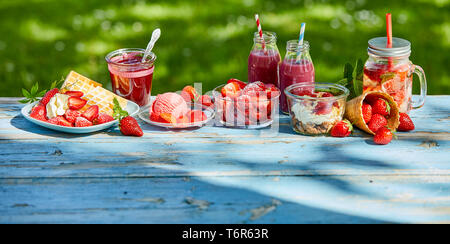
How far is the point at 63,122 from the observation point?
1.84m

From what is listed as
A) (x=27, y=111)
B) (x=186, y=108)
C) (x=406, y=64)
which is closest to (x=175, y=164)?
(x=186, y=108)

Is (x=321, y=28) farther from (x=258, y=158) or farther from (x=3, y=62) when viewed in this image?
(x=258, y=158)

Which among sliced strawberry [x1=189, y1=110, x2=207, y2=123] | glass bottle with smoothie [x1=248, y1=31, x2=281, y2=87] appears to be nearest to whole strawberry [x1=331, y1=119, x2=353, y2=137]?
glass bottle with smoothie [x1=248, y1=31, x2=281, y2=87]

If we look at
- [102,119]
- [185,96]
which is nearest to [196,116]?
[185,96]

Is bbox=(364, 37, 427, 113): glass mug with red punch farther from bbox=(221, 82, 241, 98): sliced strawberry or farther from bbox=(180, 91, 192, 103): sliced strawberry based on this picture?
bbox=(180, 91, 192, 103): sliced strawberry

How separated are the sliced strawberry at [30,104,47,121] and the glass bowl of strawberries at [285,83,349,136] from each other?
2.69ft

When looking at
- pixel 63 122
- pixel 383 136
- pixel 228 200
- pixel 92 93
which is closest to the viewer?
pixel 228 200

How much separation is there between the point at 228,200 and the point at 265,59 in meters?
0.73

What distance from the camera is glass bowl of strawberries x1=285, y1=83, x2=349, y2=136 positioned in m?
1.76

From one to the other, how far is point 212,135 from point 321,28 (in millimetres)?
2381

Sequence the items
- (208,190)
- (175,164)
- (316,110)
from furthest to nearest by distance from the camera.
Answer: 1. (316,110)
2. (175,164)
3. (208,190)

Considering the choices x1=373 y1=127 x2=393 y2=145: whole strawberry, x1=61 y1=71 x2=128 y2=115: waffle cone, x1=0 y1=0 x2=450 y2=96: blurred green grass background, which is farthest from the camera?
x1=0 y1=0 x2=450 y2=96: blurred green grass background

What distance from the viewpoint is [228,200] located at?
1.45 meters

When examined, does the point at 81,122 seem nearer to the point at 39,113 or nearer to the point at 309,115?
the point at 39,113
